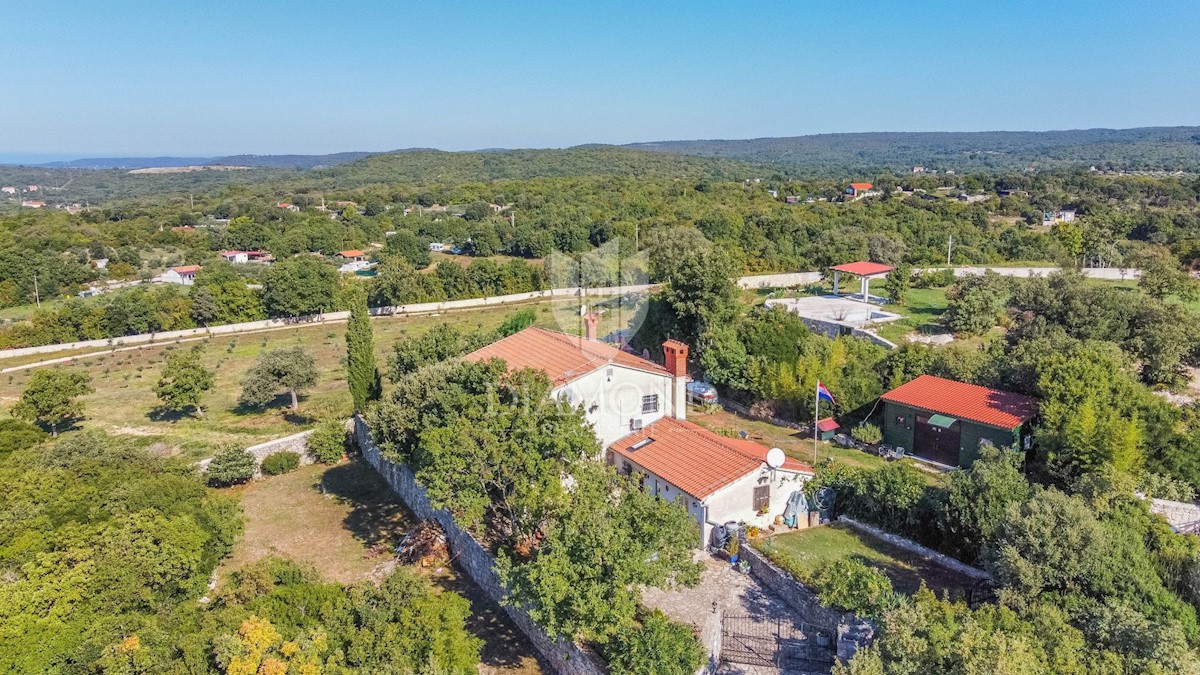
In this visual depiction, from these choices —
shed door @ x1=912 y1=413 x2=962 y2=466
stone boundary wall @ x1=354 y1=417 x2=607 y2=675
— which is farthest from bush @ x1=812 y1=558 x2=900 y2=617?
shed door @ x1=912 y1=413 x2=962 y2=466

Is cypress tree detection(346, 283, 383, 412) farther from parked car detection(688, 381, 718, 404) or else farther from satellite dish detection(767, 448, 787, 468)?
satellite dish detection(767, 448, 787, 468)

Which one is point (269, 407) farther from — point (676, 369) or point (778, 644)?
point (778, 644)

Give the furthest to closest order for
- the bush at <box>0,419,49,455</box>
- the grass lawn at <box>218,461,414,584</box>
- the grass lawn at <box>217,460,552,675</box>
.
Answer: the bush at <box>0,419,49,455</box> → the grass lawn at <box>218,461,414,584</box> → the grass lawn at <box>217,460,552,675</box>

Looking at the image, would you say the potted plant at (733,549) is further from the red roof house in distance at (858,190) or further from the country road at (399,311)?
the red roof house in distance at (858,190)

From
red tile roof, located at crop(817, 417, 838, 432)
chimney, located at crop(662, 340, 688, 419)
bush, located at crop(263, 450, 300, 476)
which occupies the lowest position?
bush, located at crop(263, 450, 300, 476)

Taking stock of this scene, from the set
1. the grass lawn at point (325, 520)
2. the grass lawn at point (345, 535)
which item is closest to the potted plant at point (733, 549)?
the grass lawn at point (345, 535)

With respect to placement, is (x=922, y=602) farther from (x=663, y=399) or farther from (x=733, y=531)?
(x=663, y=399)
